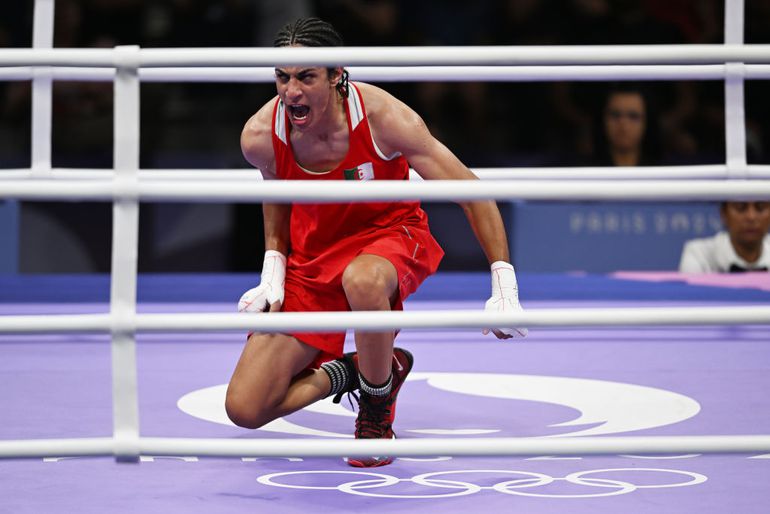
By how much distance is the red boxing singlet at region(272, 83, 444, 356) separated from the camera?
2494mm

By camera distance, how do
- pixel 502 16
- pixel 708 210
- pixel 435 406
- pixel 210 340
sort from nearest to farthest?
pixel 435 406
pixel 210 340
pixel 708 210
pixel 502 16

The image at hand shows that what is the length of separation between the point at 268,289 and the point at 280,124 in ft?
1.22

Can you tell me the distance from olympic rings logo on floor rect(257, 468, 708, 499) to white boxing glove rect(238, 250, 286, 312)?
0.41 meters

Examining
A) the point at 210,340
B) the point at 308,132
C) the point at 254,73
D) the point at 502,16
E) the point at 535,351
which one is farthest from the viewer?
the point at 502,16

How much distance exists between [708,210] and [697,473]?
2.88 metres

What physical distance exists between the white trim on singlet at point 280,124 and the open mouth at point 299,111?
12 cm

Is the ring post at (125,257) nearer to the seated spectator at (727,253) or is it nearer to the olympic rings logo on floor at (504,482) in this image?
the olympic rings logo on floor at (504,482)

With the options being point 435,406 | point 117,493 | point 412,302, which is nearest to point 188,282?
point 412,302

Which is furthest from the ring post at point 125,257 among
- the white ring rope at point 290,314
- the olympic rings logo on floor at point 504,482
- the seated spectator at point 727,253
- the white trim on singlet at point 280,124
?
the seated spectator at point 727,253

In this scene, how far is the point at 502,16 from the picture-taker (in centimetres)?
669

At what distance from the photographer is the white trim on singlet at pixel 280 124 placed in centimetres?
249

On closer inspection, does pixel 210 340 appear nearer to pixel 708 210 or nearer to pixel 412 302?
pixel 412 302

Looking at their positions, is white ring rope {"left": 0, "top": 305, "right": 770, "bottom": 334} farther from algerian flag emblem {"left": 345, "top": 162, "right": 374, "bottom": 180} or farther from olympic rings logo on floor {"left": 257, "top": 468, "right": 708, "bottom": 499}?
algerian flag emblem {"left": 345, "top": 162, "right": 374, "bottom": 180}

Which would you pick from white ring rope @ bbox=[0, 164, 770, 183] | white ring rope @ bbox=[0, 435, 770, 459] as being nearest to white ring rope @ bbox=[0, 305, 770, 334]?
white ring rope @ bbox=[0, 435, 770, 459]
